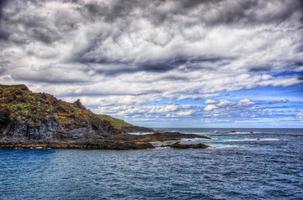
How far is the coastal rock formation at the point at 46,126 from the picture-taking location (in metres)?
118

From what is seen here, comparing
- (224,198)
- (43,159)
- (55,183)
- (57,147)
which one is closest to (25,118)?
(57,147)

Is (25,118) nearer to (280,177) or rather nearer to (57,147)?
(57,147)

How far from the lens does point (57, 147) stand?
11519 centimetres

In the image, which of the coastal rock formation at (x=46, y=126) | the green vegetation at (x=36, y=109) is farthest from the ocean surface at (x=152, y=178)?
the green vegetation at (x=36, y=109)

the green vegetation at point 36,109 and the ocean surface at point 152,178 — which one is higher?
the green vegetation at point 36,109

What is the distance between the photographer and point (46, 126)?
134875mm

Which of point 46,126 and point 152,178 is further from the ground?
point 46,126

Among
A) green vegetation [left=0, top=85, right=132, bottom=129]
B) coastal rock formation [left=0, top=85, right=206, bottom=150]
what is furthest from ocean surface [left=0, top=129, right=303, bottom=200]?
green vegetation [left=0, top=85, right=132, bottom=129]

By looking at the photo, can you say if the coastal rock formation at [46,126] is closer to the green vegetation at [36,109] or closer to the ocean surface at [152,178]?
the green vegetation at [36,109]

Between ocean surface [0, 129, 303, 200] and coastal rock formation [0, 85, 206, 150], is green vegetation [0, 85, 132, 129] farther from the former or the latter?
ocean surface [0, 129, 303, 200]

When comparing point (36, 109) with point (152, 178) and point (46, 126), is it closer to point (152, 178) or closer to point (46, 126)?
point (46, 126)

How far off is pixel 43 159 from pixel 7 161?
824cm

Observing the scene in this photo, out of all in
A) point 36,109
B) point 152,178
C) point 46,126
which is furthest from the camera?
point 36,109

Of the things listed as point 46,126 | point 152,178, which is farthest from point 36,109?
point 152,178
